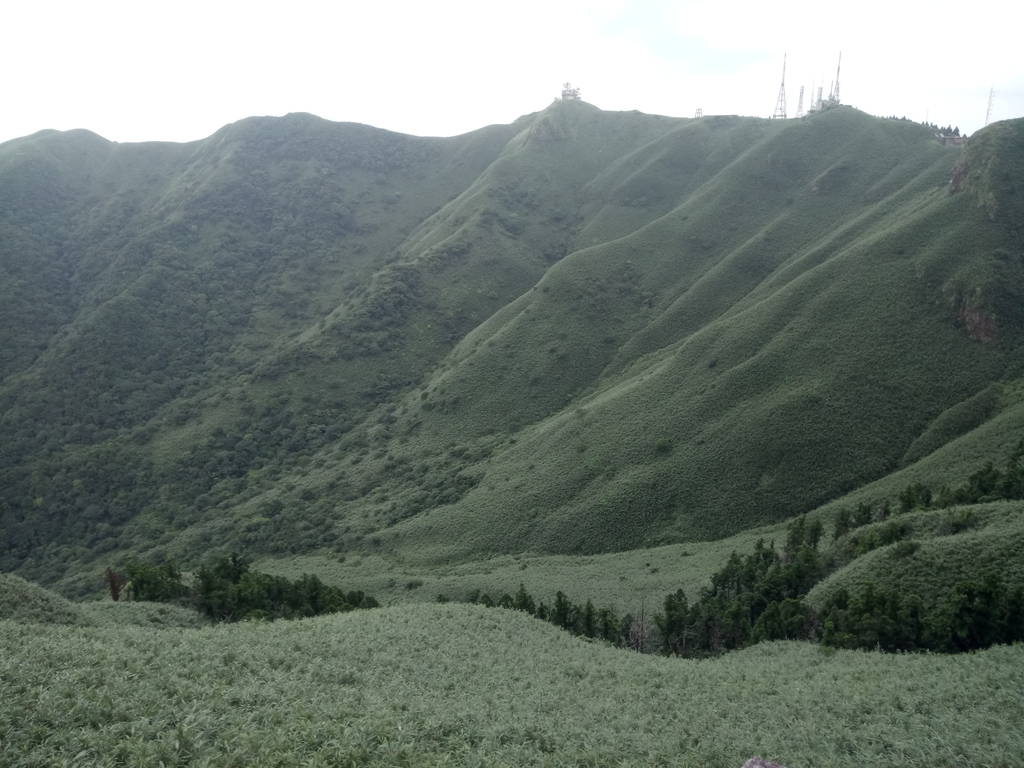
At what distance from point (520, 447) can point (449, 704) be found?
61.5m

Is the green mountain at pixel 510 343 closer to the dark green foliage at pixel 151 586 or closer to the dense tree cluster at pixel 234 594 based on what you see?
the dense tree cluster at pixel 234 594

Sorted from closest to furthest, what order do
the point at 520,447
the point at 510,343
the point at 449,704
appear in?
the point at 449,704
the point at 520,447
the point at 510,343

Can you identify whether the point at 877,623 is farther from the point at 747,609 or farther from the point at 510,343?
the point at 510,343

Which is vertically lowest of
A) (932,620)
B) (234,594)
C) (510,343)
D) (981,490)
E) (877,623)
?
(234,594)

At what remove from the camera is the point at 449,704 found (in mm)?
18688

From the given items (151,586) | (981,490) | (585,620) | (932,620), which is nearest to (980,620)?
(932,620)

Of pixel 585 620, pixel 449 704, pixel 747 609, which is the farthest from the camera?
pixel 585 620

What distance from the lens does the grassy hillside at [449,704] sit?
1347 cm

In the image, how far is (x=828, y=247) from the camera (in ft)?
305

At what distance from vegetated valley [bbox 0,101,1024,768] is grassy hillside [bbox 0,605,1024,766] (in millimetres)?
165

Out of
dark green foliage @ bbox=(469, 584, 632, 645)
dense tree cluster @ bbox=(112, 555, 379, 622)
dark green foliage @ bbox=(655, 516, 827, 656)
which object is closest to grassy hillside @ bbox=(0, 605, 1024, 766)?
dark green foliage @ bbox=(655, 516, 827, 656)

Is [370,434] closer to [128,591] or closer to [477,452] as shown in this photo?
[477,452]

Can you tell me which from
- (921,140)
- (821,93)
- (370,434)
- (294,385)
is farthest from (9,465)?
(821,93)

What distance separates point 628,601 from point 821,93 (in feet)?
531
